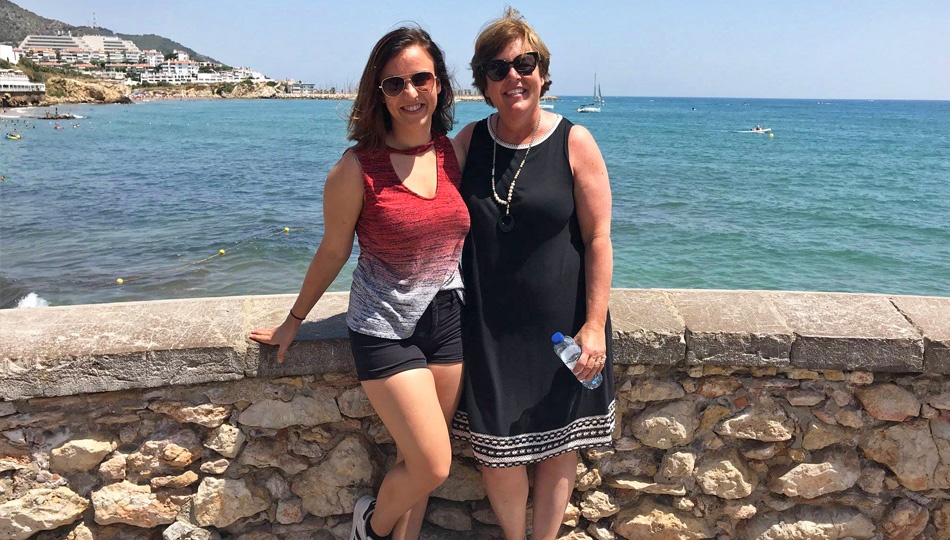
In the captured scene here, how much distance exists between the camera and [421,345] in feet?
7.59

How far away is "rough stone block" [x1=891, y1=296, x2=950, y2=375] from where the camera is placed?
2488 millimetres

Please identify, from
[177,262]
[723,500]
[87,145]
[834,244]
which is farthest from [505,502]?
[87,145]

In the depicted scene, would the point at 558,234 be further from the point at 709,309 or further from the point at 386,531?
the point at 386,531

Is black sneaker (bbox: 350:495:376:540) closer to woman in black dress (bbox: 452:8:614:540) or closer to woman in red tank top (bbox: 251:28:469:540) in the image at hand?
woman in red tank top (bbox: 251:28:469:540)

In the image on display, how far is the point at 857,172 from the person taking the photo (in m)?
29.4

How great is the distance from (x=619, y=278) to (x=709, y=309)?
9027 mm

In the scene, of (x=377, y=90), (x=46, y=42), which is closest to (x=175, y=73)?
(x=46, y=42)

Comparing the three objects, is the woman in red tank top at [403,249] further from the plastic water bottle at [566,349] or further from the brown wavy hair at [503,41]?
the plastic water bottle at [566,349]

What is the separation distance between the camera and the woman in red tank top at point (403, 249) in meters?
2.22

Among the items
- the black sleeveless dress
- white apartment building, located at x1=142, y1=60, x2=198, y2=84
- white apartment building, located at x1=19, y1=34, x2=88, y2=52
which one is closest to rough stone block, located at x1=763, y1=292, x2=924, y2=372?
the black sleeveless dress

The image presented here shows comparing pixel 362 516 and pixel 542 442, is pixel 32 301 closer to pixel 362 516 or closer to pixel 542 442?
pixel 362 516

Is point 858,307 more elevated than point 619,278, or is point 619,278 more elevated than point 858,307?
point 858,307

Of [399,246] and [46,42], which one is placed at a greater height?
[46,42]

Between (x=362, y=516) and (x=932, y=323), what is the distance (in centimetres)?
245
